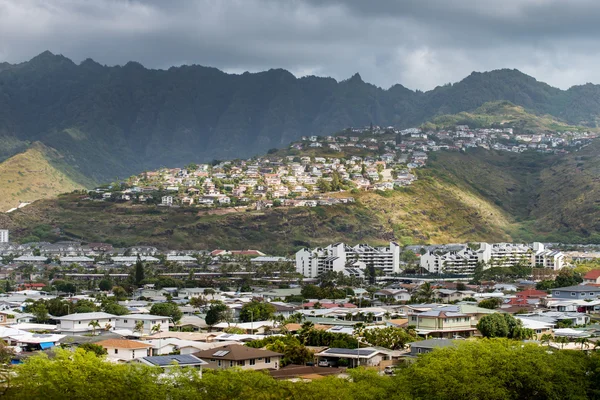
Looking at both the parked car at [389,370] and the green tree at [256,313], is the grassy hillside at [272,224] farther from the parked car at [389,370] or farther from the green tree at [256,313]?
the parked car at [389,370]

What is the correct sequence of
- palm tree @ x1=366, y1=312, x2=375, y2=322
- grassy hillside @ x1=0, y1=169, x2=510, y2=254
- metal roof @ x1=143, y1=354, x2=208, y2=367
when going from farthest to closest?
grassy hillside @ x1=0, y1=169, x2=510, y2=254
palm tree @ x1=366, y1=312, x2=375, y2=322
metal roof @ x1=143, y1=354, x2=208, y2=367

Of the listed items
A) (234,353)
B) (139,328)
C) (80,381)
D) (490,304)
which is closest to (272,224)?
(490,304)

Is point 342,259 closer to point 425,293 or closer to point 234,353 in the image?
point 425,293

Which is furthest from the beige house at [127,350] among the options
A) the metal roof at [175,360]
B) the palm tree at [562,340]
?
the palm tree at [562,340]

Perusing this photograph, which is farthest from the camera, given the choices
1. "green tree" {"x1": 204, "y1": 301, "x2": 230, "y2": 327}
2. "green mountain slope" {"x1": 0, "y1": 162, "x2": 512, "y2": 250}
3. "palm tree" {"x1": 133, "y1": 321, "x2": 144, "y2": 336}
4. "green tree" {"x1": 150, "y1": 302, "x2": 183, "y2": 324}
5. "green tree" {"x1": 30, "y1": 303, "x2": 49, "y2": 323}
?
"green mountain slope" {"x1": 0, "y1": 162, "x2": 512, "y2": 250}

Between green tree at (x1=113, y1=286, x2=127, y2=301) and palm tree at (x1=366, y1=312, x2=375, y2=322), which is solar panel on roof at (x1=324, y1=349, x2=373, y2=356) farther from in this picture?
green tree at (x1=113, y1=286, x2=127, y2=301)

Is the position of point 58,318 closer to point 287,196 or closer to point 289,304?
point 289,304

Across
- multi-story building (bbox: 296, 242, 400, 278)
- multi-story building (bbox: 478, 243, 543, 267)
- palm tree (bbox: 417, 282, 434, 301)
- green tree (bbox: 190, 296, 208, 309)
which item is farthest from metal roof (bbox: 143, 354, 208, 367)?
multi-story building (bbox: 478, 243, 543, 267)
